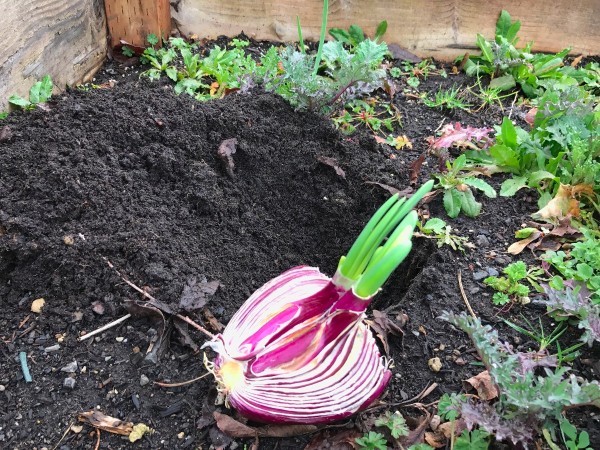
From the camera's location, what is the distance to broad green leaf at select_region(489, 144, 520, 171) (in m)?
2.20

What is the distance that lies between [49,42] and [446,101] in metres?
1.70

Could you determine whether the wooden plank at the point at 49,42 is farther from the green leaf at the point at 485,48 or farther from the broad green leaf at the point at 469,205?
the green leaf at the point at 485,48

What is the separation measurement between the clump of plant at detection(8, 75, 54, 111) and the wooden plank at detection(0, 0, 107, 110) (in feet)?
0.07

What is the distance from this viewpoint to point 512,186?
2.15 m

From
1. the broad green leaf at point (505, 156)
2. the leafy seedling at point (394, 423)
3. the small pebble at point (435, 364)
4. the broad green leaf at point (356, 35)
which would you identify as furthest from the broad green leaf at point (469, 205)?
the broad green leaf at point (356, 35)

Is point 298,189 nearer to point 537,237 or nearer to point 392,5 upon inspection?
point 537,237

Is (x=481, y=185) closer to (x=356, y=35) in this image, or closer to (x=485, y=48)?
(x=485, y=48)

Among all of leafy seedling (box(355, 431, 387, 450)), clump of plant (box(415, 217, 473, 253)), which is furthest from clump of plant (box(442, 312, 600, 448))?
clump of plant (box(415, 217, 473, 253))

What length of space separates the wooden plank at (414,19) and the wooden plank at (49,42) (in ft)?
1.59

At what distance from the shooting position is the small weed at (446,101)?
2.63 meters

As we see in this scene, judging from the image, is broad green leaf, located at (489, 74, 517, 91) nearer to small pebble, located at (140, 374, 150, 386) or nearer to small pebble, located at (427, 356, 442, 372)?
small pebble, located at (427, 356, 442, 372)

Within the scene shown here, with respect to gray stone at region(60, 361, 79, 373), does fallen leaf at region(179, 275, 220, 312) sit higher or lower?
higher

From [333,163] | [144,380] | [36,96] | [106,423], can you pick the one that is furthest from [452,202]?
[36,96]

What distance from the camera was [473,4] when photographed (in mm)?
3012
